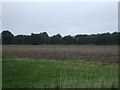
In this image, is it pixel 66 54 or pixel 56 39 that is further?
pixel 56 39

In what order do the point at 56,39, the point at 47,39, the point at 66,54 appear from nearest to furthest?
the point at 66,54, the point at 47,39, the point at 56,39

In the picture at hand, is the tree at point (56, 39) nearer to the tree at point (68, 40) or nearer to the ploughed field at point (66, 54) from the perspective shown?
the tree at point (68, 40)

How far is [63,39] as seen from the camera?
333 feet

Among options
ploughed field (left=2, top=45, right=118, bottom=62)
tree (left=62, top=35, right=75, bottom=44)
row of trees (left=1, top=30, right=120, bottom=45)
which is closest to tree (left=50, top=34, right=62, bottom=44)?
row of trees (left=1, top=30, right=120, bottom=45)

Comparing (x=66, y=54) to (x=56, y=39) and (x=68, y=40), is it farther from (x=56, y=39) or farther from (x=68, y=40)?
(x=56, y=39)

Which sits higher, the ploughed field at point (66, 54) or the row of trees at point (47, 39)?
the row of trees at point (47, 39)

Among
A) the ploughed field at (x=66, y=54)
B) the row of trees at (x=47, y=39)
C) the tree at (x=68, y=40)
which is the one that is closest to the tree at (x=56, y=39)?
the row of trees at (x=47, y=39)

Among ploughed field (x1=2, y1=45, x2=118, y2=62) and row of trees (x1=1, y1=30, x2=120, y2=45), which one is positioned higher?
row of trees (x1=1, y1=30, x2=120, y2=45)

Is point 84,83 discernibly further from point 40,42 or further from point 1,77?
point 40,42

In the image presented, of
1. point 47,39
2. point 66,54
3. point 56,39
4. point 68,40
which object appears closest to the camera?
point 66,54

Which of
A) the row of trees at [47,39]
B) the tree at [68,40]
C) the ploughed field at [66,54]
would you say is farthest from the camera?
the tree at [68,40]

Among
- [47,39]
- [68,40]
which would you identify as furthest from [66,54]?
[47,39]

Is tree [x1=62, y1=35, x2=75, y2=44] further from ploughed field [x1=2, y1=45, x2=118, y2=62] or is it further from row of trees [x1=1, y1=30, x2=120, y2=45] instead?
ploughed field [x1=2, y1=45, x2=118, y2=62]

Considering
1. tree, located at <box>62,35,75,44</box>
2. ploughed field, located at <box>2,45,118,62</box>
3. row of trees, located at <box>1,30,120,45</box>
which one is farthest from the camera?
tree, located at <box>62,35,75,44</box>
